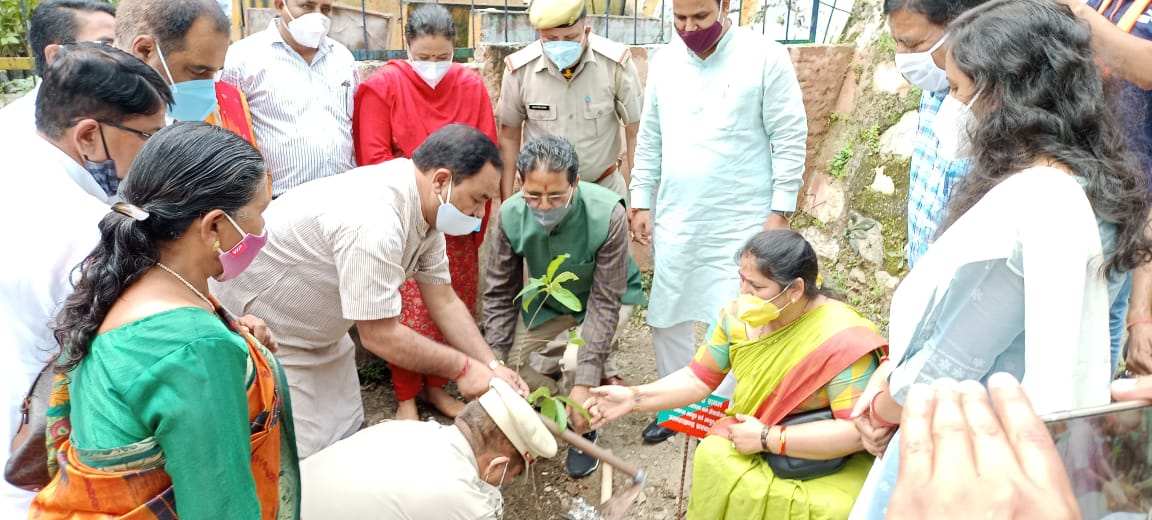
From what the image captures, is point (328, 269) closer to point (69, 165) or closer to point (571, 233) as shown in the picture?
point (69, 165)

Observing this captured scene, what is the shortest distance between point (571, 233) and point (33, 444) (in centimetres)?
234

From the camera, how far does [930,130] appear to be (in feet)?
8.32

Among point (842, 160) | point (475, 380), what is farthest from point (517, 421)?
point (842, 160)

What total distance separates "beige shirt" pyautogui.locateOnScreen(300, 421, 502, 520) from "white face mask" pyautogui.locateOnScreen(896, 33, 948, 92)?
1879 mm

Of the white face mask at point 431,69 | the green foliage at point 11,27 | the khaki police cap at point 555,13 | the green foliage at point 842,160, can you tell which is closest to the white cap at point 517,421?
the white face mask at point 431,69

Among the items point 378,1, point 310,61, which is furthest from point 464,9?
point 310,61

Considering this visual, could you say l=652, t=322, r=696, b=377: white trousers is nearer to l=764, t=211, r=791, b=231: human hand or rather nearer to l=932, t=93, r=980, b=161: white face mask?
l=764, t=211, r=791, b=231: human hand

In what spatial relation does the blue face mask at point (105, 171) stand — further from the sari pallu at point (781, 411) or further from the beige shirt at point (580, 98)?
the beige shirt at point (580, 98)

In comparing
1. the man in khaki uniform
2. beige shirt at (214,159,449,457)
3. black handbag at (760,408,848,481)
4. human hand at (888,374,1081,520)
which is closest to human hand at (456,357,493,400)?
beige shirt at (214,159,449,457)

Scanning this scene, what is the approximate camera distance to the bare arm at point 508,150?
443 centimetres

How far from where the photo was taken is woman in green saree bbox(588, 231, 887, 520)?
2.39m

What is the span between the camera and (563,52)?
13.4 feet

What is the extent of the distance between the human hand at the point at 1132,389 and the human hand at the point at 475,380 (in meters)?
1.94

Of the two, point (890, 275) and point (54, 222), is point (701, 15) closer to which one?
point (890, 275)
